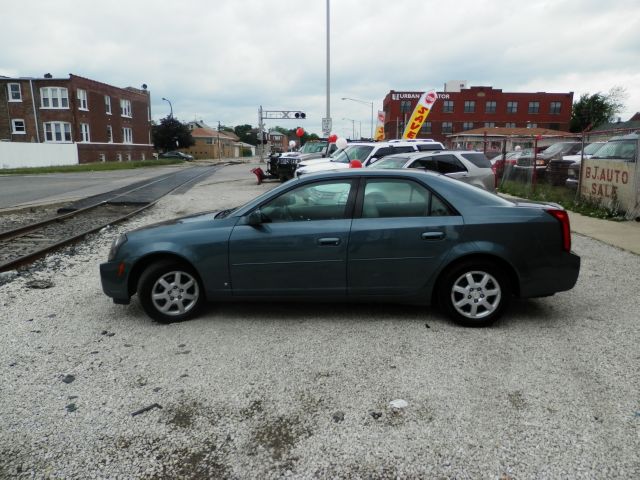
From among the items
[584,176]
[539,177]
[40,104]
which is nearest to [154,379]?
[584,176]

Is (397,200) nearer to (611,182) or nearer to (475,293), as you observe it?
(475,293)

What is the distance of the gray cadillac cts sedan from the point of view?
15.1ft

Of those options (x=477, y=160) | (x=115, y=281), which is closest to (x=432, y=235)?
(x=115, y=281)

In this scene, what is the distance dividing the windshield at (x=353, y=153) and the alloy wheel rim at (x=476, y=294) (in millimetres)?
11643

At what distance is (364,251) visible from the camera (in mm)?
4613

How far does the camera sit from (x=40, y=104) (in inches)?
1861

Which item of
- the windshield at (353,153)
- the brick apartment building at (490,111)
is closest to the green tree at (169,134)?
the brick apartment building at (490,111)

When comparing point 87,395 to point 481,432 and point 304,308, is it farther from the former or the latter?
point 481,432

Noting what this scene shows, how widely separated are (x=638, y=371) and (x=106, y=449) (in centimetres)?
382

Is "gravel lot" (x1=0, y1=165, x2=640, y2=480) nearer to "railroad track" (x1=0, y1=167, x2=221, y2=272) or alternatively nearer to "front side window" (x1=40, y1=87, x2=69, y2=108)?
"railroad track" (x1=0, y1=167, x2=221, y2=272)

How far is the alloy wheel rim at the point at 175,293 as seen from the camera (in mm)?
4855

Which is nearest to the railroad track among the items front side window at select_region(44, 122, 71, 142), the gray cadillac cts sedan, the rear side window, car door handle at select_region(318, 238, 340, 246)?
the gray cadillac cts sedan

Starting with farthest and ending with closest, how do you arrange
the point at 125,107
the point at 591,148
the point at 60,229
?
1. the point at 125,107
2. the point at 591,148
3. the point at 60,229

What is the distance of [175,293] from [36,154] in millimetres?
42898
